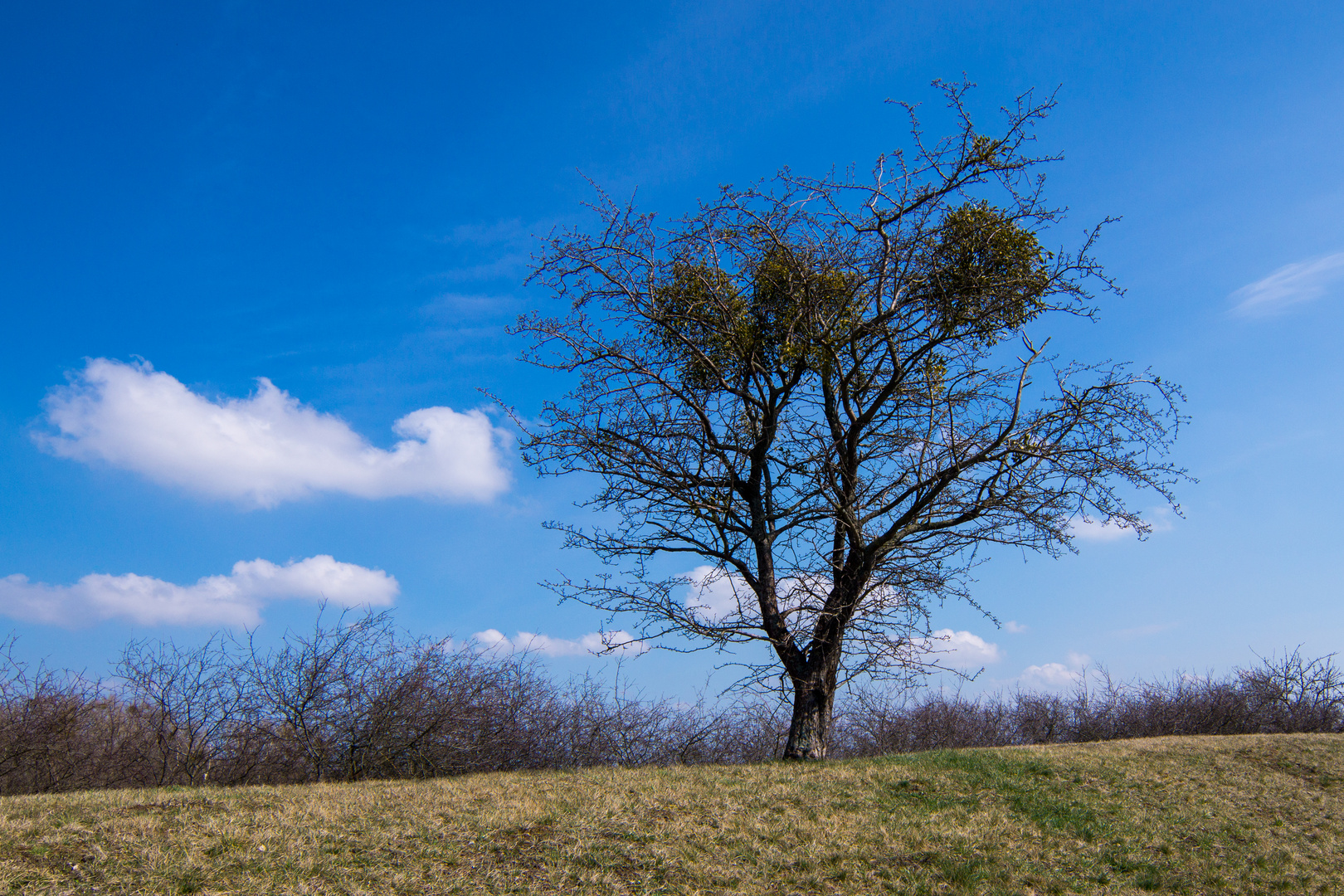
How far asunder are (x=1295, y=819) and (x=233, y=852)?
35.3 ft

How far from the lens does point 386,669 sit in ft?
43.4

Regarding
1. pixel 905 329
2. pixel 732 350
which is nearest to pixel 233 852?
pixel 732 350

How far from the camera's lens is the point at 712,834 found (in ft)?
23.9

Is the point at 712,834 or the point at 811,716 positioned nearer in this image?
the point at 712,834

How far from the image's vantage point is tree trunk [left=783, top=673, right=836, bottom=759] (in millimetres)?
11156

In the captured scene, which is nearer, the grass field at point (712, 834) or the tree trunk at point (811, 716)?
the grass field at point (712, 834)

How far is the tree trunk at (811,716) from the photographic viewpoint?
11156mm

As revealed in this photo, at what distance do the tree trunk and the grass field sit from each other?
3.27 ft

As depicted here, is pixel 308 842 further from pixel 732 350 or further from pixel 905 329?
pixel 905 329

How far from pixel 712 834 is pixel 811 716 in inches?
171

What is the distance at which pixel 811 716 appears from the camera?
11.3m

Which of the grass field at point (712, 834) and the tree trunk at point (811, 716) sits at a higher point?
the tree trunk at point (811, 716)

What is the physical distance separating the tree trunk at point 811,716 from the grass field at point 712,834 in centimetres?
100

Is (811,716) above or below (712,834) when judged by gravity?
above
